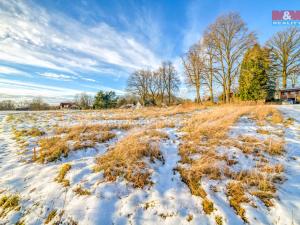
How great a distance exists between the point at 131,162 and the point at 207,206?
5.57 feet

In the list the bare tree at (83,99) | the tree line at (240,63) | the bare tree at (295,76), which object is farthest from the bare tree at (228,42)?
the bare tree at (83,99)

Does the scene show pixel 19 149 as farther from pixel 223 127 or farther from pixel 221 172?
pixel 223 127

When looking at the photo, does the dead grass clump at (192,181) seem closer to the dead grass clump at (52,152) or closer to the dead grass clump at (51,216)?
the dead grass clump at (51,216)

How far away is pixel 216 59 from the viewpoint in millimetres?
19531

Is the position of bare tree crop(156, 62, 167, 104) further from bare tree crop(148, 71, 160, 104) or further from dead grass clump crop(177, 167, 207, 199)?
dead grass clump crop(177, 167, 207, 199)

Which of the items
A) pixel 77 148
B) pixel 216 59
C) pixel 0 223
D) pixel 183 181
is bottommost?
pixel 0 223

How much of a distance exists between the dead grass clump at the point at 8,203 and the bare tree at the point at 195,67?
21852mm

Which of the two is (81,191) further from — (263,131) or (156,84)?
(156,84)

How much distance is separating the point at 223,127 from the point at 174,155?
275 centimetres

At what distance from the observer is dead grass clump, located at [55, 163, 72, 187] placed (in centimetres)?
283

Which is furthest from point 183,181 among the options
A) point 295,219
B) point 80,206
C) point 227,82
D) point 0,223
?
point 227,82

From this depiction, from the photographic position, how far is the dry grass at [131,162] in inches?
112

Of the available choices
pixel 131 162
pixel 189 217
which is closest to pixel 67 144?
pixel 131 162

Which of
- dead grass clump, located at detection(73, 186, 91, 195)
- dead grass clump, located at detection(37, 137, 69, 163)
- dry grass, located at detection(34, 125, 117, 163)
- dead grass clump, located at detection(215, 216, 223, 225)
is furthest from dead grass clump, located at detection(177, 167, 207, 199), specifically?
dead grass clump, located at detection(37, 137, 69, 163)
